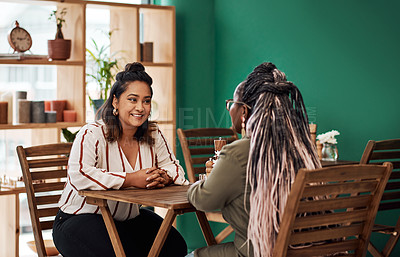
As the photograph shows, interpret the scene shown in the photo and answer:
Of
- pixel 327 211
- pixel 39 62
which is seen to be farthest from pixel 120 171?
pixel 39 62

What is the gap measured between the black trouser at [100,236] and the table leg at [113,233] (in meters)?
0.13

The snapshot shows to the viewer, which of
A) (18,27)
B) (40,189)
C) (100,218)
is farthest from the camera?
(18,27)

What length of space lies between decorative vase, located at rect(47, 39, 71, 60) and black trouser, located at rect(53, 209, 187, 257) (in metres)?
1.82

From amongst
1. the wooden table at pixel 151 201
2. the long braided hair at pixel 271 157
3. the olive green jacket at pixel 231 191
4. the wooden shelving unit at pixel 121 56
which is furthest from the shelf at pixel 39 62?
the long braided hair at pixel 271 157

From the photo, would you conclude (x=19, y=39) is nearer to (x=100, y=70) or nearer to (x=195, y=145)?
(x=100, y=70)

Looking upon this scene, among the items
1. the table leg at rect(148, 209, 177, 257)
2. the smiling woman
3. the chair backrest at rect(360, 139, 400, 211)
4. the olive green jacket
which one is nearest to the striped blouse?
the smiling woman

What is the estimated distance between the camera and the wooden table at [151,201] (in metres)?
2.28

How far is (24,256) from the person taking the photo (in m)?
4.69

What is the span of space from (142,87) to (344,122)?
1.78 meters

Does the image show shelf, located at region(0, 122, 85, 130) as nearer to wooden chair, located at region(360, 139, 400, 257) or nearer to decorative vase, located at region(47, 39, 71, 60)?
decorative vase, located at region(47, 39, 71, 60)

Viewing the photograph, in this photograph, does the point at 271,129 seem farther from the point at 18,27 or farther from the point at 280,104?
the point at 18,27

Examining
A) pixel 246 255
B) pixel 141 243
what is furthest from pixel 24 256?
pixel 246 255

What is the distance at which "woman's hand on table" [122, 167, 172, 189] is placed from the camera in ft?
8.75

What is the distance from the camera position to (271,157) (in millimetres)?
2047
